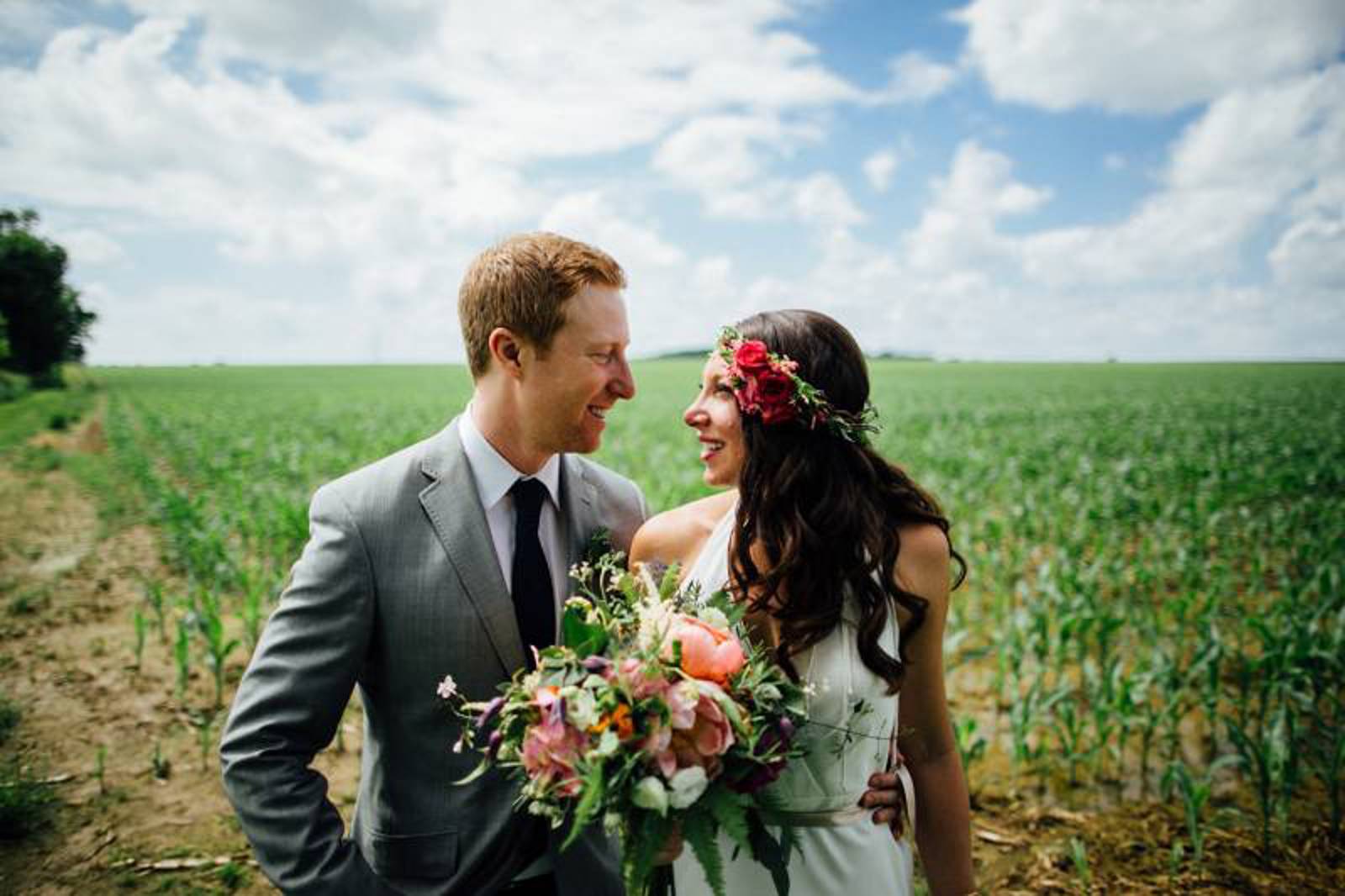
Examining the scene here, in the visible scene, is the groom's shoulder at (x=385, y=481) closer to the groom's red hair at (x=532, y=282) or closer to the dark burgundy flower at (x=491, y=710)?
the groom's red hair at (x=532, y=282)

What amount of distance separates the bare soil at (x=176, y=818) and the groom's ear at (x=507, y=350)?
316cm

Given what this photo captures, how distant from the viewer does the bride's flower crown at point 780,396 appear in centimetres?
222

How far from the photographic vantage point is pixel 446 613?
200 centimetres

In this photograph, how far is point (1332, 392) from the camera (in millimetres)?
39125

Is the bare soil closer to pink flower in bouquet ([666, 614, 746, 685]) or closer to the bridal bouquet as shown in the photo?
the bridal bouquet

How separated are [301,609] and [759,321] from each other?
1.55 m

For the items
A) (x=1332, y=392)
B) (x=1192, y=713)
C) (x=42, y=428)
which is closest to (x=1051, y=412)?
(x=1332, y=392)

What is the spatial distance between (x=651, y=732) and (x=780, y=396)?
3.68 ft

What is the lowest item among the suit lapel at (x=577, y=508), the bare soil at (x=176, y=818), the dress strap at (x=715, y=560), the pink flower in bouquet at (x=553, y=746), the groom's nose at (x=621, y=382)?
the bare soil at (x=176, y=818)

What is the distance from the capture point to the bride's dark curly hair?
7.18 ft

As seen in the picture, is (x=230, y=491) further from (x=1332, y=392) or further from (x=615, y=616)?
(x=1332, y=392)

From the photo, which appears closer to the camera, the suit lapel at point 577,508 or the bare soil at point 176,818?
the suit lapel at point 577,508

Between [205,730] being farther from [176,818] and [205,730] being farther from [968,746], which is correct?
[968,746]

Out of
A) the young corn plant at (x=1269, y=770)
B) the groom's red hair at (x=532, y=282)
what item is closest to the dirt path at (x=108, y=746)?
the groom's red hair at (x=532, y=282)
